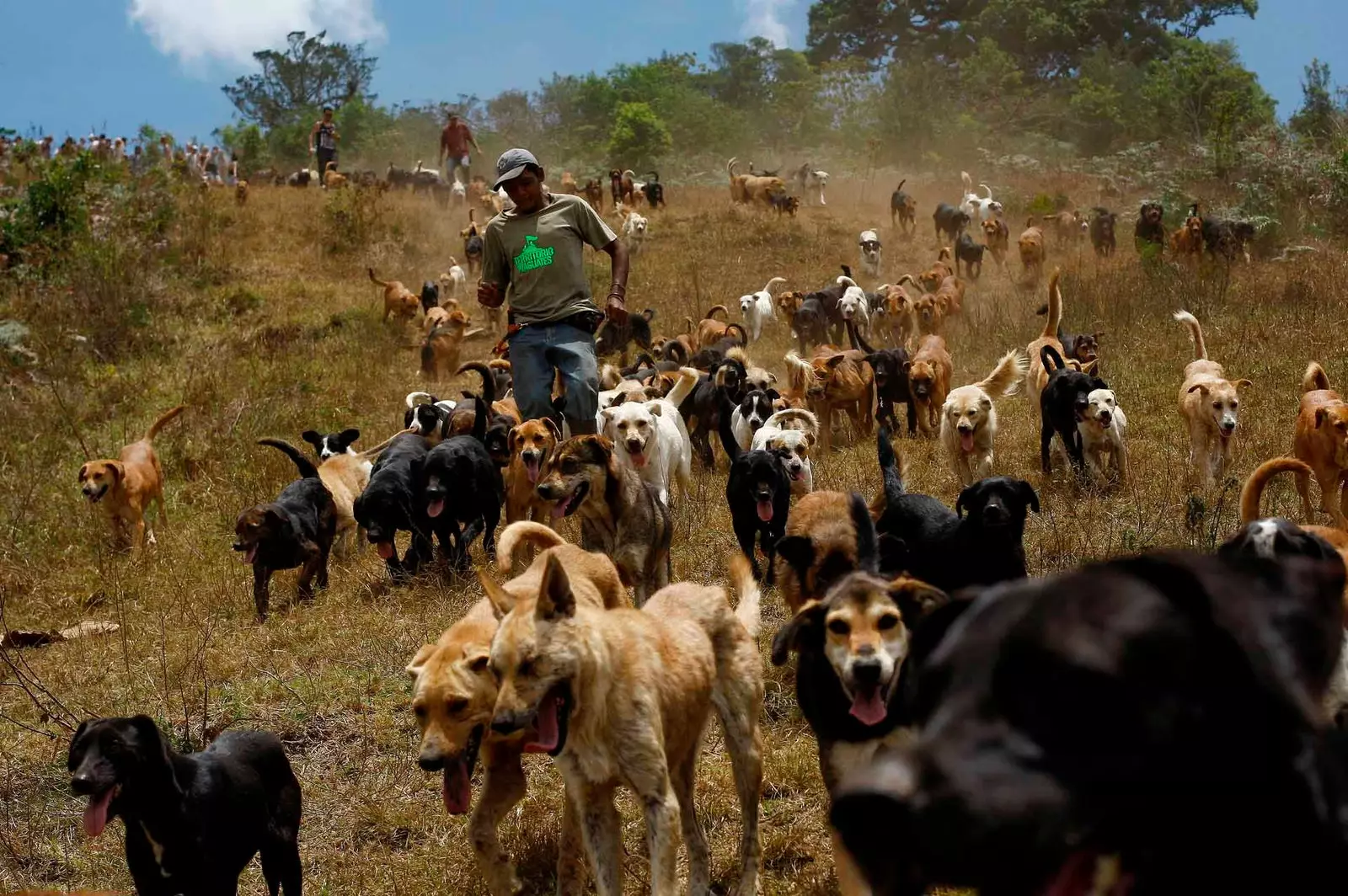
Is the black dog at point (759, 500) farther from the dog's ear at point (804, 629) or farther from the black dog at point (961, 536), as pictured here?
the dog's ear at point (804, 629)

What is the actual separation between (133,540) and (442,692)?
7.56m

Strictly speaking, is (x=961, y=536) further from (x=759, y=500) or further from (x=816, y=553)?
(x=759, y=500)

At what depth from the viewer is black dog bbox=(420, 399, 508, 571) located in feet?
29.5

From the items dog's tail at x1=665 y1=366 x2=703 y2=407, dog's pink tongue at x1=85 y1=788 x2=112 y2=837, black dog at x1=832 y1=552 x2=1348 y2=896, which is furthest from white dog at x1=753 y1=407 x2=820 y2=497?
black dog at x1=832 y1=552 x2=1348 y2=896

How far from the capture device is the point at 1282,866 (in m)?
1.06

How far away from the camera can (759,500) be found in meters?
8.09

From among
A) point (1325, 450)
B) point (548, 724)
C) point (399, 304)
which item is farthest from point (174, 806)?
point (399, 304)

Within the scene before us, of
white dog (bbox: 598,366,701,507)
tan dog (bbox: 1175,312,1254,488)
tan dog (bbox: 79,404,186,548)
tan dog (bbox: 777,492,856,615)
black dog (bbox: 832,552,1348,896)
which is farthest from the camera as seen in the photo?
tan dog (bbox: 79,404,186,548)

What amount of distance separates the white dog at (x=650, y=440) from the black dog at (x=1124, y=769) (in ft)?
24.4

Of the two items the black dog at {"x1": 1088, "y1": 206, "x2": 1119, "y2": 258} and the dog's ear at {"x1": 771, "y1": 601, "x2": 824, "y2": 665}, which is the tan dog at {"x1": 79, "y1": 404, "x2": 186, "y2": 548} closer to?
the dog's ear at {"x1": 771, "y1": 601, "x2": 824, "y2": 665}

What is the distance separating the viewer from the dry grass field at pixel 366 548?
515 cm

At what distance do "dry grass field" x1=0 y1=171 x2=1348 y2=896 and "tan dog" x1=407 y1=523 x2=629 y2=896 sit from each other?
397 mm

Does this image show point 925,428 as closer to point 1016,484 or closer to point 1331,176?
point 1016,484

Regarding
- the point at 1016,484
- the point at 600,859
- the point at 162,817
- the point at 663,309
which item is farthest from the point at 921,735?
the point at 663,309
